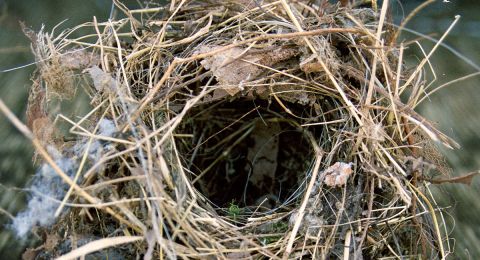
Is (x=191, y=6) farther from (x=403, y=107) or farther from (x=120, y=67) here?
(x=403, y=107)

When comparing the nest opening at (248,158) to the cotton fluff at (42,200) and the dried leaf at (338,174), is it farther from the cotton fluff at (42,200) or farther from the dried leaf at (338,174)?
the cotton fluff at (42,200)

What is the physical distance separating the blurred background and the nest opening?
291mm

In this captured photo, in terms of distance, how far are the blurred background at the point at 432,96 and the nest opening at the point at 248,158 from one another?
0.29 metres

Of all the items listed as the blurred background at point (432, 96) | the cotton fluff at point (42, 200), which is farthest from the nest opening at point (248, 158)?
the cotton fluff at point (42, 200)

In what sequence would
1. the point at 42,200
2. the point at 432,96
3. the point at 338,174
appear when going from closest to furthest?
the point at 42,200
the point at 338,174
the point at 432,96

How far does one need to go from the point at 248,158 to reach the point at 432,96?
410 millimetres

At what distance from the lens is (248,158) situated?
4.16 feet

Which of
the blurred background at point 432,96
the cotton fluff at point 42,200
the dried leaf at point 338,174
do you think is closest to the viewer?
the cotton fluff at point 42,200

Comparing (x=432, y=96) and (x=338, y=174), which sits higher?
(x=338, y=174)

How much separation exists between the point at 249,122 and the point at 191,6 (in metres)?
0.31

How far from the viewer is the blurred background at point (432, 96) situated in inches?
44.0

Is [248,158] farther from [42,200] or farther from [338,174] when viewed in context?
[42,200]

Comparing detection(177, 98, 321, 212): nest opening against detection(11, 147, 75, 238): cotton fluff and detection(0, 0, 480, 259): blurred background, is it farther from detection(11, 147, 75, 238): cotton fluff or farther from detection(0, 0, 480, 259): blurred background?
detection(11, 147, 75, 238): cotton fluff

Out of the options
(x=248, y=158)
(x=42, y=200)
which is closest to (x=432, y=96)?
(x=248, y=158)
